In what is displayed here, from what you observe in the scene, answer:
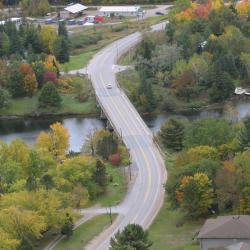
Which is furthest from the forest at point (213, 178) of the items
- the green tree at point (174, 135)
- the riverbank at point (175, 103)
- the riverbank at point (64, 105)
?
the riverbank at point (64, 105)

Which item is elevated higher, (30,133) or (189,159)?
(189,159)

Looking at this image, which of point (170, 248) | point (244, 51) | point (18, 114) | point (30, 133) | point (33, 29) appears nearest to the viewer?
point (170, 248)

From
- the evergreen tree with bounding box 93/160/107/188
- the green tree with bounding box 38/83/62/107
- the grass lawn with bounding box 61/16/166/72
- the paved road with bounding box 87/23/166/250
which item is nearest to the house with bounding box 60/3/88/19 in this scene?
the grass lawn with bounding box 61/16/166/72

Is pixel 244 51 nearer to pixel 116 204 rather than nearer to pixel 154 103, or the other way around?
pixel 154 103

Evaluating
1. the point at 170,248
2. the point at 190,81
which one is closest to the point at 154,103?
the point at 190,81

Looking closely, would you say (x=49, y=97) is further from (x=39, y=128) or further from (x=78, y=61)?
(x=78, y=61)

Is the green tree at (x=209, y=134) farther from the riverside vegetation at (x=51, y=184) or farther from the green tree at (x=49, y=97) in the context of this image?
the green tree at (x=49, y=97)

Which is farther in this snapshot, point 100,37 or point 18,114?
point 100,37
